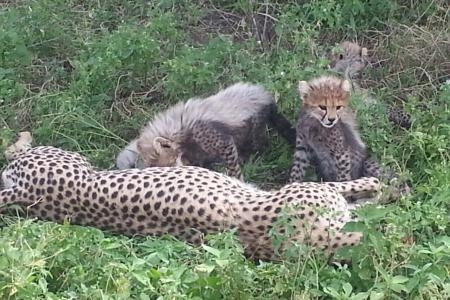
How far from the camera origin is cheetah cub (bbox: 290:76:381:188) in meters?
5.64

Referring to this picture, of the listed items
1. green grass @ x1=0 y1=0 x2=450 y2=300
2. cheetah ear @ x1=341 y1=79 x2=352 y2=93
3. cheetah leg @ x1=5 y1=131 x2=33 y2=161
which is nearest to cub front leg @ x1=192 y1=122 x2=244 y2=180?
green grass @ x1=0 y1=0 x2=450 y2=300

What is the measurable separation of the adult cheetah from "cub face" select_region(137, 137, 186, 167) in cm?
25

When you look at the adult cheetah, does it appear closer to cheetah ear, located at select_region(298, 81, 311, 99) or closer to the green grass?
the green grass

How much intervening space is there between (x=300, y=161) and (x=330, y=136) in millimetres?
218

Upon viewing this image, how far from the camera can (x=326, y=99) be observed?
567cm

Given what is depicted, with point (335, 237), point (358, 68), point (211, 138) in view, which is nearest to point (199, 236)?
point (335, 237)

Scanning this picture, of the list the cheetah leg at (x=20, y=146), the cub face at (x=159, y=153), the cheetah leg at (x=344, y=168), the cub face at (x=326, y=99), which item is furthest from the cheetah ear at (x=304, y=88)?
the cheetah leg at (x=20, y=146)

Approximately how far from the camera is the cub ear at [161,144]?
564cm

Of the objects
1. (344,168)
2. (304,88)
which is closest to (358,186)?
(344,168)

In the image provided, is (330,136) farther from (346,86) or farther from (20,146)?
(20,146)

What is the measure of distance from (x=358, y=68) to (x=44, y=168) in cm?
198

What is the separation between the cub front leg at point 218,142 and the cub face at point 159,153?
20 centimetres

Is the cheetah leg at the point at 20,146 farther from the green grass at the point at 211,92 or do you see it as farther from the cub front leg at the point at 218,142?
the cub front leg at the point at 218,142

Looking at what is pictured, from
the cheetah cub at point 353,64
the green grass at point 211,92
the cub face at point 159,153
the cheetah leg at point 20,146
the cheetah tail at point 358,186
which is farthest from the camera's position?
the cheetah cub at point 353,64
